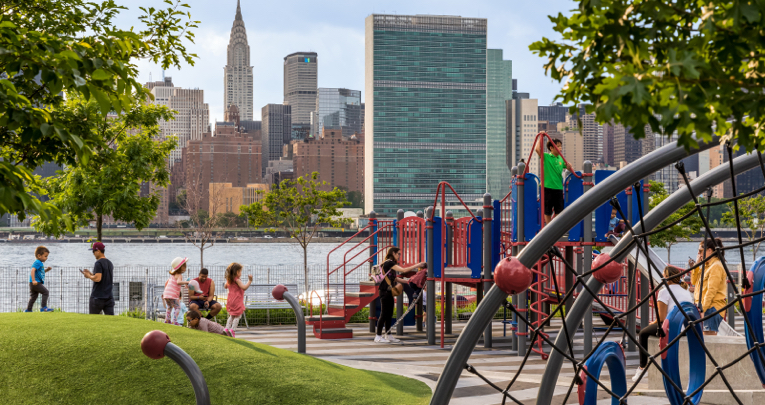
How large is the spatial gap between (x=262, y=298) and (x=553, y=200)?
9.12m

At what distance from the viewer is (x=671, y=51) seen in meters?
1.98

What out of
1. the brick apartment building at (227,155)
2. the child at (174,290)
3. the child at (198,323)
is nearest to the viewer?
the child at (198,323)

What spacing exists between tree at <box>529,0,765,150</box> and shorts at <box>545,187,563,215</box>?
28.7 ft

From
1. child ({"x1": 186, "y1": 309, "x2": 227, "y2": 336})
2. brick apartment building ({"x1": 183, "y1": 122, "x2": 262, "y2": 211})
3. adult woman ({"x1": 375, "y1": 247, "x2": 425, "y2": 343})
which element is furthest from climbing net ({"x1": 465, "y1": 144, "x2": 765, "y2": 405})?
brick apartment building ({"x1": 183, "y1": 122, "x2": 262, "y2": 211})

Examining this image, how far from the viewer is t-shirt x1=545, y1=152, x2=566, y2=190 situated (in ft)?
35.6

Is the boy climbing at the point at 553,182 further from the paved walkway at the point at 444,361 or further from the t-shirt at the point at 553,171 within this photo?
the paved walkway at the point at 444,361

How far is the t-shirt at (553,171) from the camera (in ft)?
35.6

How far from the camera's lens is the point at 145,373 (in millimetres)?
6773

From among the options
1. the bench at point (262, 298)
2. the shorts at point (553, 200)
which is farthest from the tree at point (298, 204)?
the shorts at point (553, 200)

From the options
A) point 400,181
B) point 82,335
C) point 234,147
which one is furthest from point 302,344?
point 234,147

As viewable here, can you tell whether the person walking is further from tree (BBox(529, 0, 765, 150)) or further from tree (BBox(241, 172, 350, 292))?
tree (BBox(241, 172, 350, 292))

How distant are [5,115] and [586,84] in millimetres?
3314

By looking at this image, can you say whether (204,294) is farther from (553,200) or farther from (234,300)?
(553,200)

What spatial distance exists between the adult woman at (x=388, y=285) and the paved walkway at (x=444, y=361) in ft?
0.97
